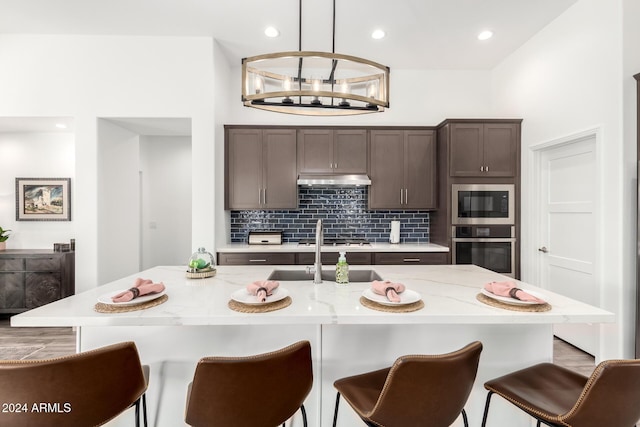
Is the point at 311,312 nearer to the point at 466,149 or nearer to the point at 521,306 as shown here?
the point at 521,306

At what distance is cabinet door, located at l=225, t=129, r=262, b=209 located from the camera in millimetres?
3834

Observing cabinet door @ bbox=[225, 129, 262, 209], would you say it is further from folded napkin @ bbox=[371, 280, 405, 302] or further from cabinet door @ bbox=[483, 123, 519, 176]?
cabinet door @ bbox=[483, 123, 519, 176]

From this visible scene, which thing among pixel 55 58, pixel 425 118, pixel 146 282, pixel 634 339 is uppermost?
pixel 55 58

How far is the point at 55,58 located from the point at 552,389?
5015 millimetres

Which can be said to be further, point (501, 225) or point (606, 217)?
point (501, 225)

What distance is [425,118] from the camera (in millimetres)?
4219

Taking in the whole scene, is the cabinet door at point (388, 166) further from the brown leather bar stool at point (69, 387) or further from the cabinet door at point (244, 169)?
the brown leather bar stool at point (69, 387)

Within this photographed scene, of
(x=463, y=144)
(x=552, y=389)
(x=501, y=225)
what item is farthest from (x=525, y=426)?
(x=463, y=144)

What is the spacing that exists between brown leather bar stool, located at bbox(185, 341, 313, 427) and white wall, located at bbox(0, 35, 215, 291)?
2.79 m

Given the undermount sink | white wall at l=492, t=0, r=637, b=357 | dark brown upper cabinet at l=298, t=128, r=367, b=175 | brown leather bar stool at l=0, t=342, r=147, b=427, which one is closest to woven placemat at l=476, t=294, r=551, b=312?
the undermount sink

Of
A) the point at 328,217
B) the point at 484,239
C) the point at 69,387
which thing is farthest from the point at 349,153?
the point at 69,387

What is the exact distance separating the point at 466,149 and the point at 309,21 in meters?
2.24

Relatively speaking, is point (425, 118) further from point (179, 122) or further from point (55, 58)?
point (55, 58)

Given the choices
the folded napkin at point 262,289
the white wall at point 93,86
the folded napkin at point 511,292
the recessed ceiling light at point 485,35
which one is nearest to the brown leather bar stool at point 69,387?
the folded napkin at point 262,289
